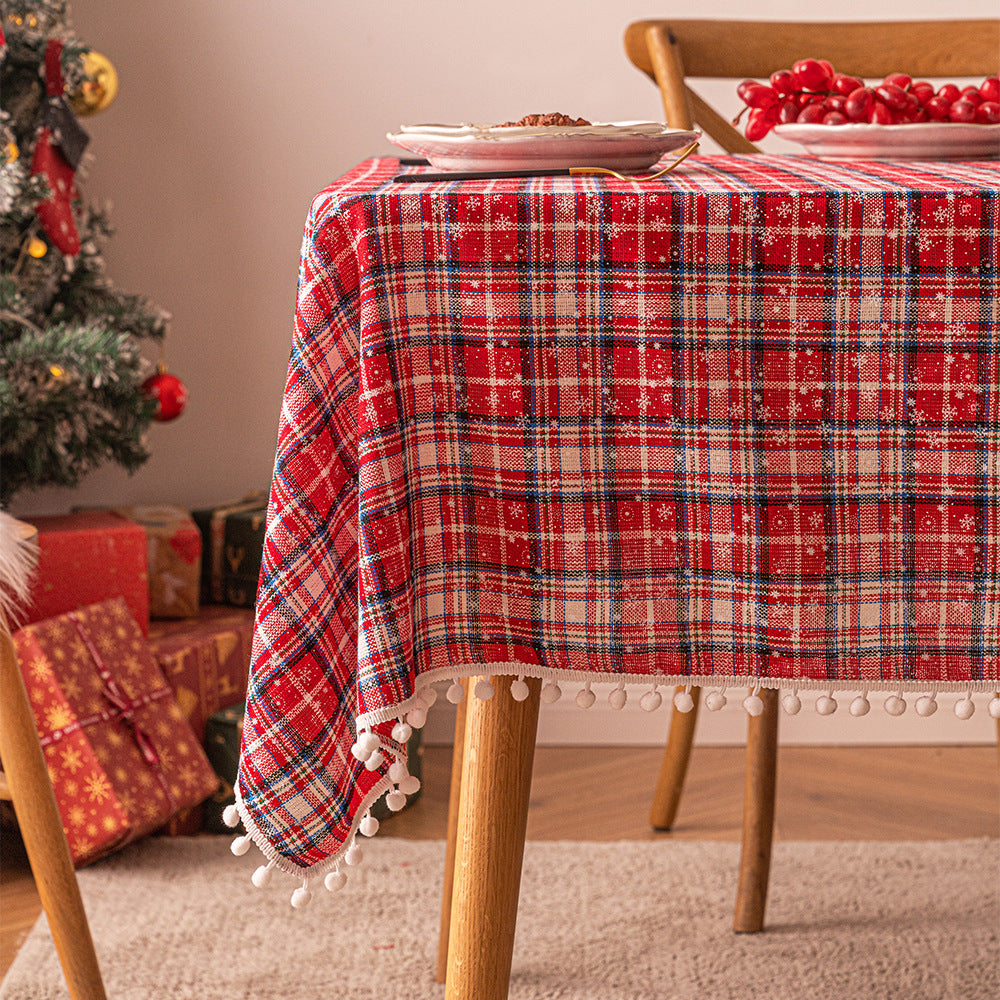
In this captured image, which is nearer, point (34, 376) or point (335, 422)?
point (335, 422)

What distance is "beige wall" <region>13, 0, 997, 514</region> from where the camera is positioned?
1.89 meters

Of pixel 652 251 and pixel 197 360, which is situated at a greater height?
pixel 652 251

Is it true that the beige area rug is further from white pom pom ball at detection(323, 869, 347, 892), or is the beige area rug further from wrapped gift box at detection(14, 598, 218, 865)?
white pom pom ball at detection(323, 869, 347, 892)

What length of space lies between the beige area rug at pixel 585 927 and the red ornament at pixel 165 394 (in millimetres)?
608

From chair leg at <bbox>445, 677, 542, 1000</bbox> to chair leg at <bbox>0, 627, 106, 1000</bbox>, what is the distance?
1.57ft

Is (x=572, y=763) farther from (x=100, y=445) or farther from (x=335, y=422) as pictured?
(x=335, y=422)

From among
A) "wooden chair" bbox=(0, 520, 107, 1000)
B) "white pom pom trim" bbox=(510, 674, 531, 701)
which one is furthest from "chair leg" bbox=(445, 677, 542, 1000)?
"wooden chair" bbox=(0, 520, 107, 1000)

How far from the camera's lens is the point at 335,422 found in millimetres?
664

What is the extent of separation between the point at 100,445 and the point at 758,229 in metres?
1.29

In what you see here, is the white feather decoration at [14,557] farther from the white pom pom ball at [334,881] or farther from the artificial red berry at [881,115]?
the artificial red berry at [881,115]

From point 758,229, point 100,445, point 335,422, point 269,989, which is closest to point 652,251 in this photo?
point 758,229

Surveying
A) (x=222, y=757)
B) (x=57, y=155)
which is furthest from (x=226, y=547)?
(x=57, y=155)

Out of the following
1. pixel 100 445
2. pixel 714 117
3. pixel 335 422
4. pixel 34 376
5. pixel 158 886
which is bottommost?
pixel 158 886

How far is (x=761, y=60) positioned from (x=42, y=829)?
112 centimetres
